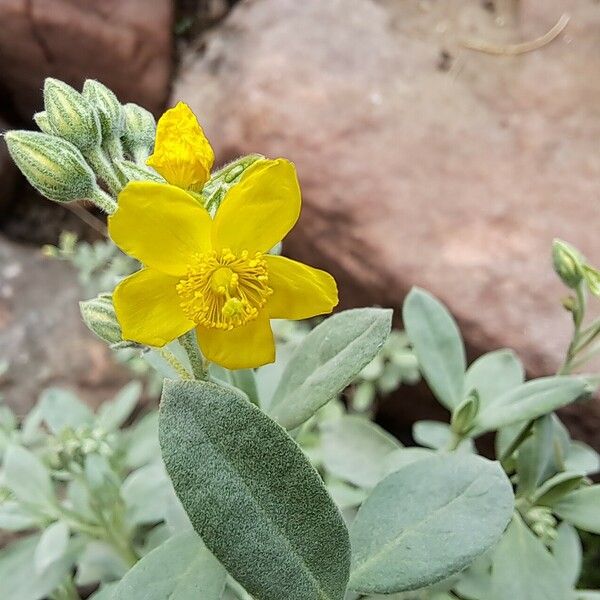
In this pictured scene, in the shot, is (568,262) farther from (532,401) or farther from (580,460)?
(580,460)

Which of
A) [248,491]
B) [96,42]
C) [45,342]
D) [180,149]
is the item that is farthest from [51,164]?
[96,42]

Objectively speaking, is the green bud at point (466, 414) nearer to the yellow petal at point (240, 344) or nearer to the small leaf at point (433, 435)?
the small leaf at point (433, 435)

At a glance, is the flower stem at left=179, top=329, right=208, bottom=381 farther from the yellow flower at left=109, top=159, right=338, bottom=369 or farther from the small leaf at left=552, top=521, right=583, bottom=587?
the small leaf at left=552, top=521, right=583, bottom=587

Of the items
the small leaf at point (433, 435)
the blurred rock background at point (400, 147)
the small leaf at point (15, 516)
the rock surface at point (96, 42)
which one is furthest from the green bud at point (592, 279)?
the rock surface at point (96, 42)

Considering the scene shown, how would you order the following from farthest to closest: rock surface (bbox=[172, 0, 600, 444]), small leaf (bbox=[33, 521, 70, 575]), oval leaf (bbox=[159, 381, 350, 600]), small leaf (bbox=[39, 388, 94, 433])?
rock surface (bbox=[172, 0, 600, 444]), small leaf (bbox=[39, 388, 94, 433]), small leaf (bbox=[33, 521, 70, 575]), oval leaf (bbox=[159, 381, 350, 600])

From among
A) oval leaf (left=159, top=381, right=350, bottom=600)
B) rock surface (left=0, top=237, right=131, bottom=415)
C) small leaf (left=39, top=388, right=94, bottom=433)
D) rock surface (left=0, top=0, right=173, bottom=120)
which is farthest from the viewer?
rock surface (left=0, top=0, right=173, bottom=120)

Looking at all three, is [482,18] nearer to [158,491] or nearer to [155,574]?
[158,491]

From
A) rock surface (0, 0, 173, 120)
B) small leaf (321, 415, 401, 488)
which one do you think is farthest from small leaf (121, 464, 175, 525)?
rock surface (0, 0, 173, 120)
